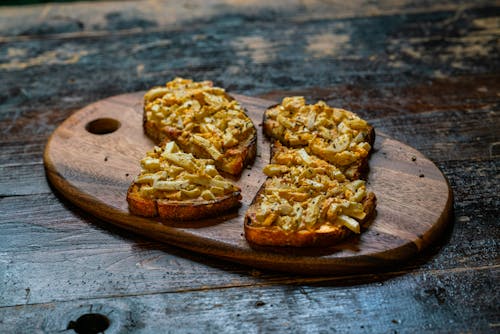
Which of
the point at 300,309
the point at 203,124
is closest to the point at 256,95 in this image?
the point at 203,124

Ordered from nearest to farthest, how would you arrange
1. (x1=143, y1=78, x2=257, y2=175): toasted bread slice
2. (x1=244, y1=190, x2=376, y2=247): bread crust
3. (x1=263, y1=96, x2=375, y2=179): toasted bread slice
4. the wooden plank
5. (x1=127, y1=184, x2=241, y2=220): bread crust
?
the wooden plank, (x1=244, y1=190, x2=376, y2=247): bread crust, (x1=127, y1=184, x2=241, y2=220): bread crust, (x1=263, y1=96, x2=375, y2=179): toasted bread slice, (x1=143, y1=78, x2=257, y2=175): toasted bread slice

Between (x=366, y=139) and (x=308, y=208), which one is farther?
(x=366, y=139)

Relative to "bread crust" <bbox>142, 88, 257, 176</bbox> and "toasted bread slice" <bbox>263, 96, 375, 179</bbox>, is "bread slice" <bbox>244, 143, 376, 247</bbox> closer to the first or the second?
"toasted bread slice" <bbox>263, 96, 375, 179</bbox>

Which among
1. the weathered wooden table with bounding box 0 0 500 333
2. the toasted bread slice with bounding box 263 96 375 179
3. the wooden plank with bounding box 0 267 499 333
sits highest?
the toasted bread slice with bounding box 263 96 375 179

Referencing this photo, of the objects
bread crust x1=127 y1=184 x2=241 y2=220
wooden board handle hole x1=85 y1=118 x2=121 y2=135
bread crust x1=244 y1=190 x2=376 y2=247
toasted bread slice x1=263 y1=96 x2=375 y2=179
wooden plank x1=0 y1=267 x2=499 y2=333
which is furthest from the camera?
wooden board handle hole x1=85 y1=118 x2=121 y2=135

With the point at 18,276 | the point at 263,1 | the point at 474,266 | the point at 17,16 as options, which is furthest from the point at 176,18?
the point at 474,266

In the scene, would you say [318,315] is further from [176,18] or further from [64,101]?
[176,18]

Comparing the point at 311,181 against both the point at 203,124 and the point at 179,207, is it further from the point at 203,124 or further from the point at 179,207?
the point at 203,124

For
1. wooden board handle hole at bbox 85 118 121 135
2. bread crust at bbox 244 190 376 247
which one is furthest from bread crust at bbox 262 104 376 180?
wooden board handle hole at bbox 85 118 121 135

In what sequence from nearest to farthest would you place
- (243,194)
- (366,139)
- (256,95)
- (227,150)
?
1. (243,194)
2. (227,150)
3. (366,139)
4. (256,95)
